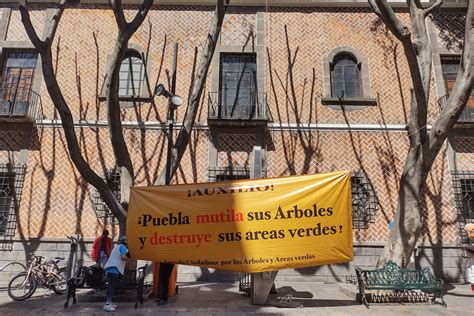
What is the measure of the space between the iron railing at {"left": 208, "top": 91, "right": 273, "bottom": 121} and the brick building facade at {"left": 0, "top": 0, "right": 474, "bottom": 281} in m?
0.05

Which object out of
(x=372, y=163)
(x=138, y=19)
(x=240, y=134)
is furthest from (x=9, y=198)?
(x=372, y=163)

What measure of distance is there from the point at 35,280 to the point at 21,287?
31 centimetres

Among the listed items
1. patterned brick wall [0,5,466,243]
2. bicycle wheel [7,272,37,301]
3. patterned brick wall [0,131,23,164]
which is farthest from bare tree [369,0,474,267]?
patterned brick wall [0,131,23,164]

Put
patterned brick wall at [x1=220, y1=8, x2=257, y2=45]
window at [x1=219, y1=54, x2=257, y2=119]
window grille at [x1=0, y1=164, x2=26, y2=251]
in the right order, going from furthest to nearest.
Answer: patterned brick wall at [x1=220, y1=8, x2=257, y2=45]
window at [x1=219, y1=54, x2=257, y2=119]
window grille at [x1=0, y1=164, x2=26, y2=251]

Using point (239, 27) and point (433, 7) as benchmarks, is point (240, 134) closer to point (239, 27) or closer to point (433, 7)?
point (239, 27)

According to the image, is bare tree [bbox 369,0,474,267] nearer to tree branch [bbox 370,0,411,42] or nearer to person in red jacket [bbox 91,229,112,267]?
tree branch [bbox 370,0,411,42]

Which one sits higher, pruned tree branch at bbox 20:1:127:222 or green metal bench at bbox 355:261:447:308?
pruned tree branch at bbox 20:1:127:222

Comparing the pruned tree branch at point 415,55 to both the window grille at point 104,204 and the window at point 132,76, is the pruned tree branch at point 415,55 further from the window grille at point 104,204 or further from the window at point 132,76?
the window grille at point 104,204

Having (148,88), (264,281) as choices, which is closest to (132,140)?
(148,88)

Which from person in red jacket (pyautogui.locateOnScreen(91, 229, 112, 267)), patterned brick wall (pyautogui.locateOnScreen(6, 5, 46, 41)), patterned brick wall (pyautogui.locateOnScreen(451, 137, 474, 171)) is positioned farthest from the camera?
patterned brick wall (pyautogui.locateOnScreen(6, 5, 46, 41))

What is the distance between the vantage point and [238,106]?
12.5 m

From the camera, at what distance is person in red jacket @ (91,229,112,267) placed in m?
8.97

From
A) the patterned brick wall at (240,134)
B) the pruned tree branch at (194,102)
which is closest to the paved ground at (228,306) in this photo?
the pruned tree branch at (194,102)

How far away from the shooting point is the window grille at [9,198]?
35.9ft
